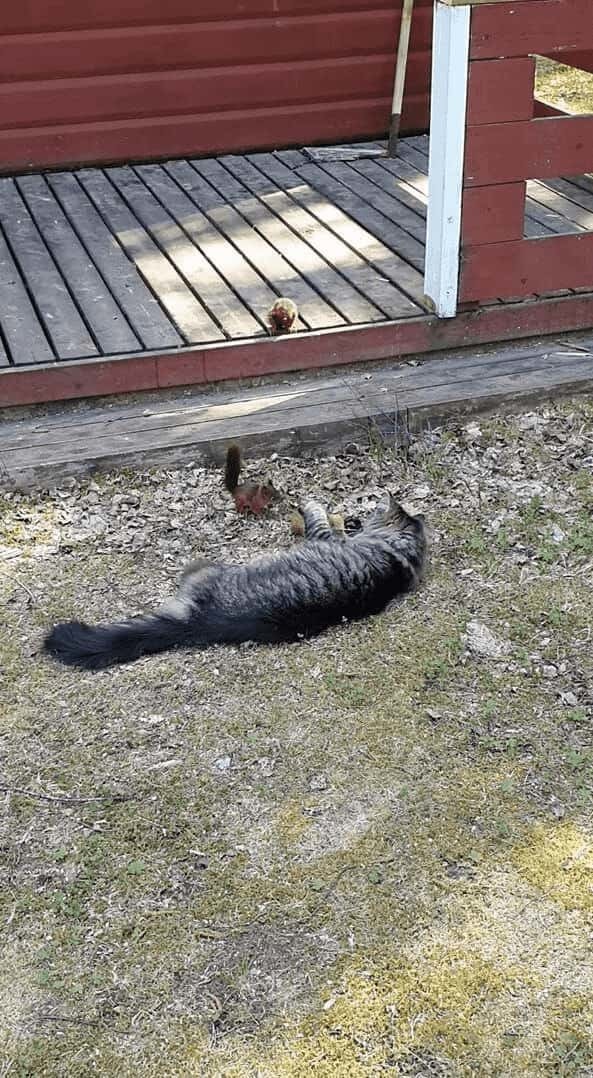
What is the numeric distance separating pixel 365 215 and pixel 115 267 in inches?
54.6

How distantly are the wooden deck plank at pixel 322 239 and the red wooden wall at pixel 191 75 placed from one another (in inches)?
13.6

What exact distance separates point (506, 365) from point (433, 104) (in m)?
1.13

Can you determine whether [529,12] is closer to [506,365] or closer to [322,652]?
[506,365]

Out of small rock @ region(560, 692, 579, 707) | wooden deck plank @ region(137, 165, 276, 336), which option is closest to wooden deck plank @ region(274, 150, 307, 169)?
wooden deck plank @ region(137, 165, 276, 336)

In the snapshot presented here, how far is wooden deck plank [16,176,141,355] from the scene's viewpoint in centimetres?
475

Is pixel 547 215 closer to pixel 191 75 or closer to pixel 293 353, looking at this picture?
pixel 293 353

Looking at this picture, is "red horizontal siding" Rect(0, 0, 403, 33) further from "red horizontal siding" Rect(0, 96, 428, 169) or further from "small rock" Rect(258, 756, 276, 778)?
"small rock" Rect(258, 756, 276, 778)

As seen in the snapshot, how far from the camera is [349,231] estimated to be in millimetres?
5773

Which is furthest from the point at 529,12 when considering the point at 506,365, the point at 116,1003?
the point at 116,1003

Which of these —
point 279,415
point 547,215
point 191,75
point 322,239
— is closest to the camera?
point 279,415

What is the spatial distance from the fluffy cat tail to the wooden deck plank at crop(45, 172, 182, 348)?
1492 millimetres

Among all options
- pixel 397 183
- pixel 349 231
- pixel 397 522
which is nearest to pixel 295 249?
pixel 349 231

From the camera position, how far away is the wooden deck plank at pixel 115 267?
4.79 meters

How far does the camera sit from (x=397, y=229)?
579cm
